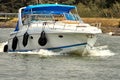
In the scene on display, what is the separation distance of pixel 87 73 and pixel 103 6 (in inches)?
3864

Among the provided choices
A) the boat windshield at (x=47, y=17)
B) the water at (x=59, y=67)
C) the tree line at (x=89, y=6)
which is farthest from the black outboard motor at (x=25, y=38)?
the tree line at (x=89, y=6)

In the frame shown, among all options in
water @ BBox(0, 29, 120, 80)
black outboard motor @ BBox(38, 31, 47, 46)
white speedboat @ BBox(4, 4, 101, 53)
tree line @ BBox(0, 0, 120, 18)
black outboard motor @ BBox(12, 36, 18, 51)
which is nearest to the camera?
water @ BBox(0, 29, 120, 80)

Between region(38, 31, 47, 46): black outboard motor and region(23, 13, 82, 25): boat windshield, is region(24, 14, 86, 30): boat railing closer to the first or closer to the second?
region(23, 13, 82, 25): boat windshield

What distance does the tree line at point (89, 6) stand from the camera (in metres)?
111

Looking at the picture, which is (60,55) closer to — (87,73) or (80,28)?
(80,28)

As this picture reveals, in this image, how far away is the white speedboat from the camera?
34625 millimetres

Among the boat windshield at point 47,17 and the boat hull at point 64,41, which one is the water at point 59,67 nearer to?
the boat hull at point 64,41

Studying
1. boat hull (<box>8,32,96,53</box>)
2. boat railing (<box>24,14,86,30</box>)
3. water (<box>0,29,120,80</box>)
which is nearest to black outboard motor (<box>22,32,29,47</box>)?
boat hull (<box>8,32,96,53</box>)

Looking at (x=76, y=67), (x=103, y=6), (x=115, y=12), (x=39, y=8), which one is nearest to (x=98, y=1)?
(x=103, y=6)

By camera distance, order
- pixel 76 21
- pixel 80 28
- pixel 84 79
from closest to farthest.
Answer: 1. pixel 84 79
2. pixel 80 28
3. pixel 76 21

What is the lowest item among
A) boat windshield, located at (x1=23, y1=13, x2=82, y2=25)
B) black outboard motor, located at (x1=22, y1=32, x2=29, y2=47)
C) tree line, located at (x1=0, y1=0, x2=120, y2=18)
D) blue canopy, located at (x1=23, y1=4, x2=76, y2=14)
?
tree line, located at (x1=0, y1=0, x2=120, y2=18)

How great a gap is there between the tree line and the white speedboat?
2264 inches

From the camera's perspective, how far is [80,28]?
34312 millimetres

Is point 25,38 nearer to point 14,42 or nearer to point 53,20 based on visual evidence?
point 14,42
